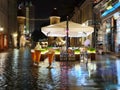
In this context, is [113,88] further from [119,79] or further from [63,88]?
[119,79]

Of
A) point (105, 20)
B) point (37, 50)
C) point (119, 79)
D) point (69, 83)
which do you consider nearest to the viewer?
point (69, 83)

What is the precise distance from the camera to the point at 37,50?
22.9 metres

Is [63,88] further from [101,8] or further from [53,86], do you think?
[101,8]

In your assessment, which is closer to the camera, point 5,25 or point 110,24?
point 110,24

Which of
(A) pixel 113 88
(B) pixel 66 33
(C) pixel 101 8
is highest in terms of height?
(C) pixel 101 8

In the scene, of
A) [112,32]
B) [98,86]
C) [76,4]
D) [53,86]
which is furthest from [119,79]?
[76,4]

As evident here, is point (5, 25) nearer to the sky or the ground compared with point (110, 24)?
nearer to the sky

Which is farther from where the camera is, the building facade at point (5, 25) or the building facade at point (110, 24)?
the building facade at point (5, 25)

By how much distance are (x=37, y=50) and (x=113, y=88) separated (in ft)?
37.4

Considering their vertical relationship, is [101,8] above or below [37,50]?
above

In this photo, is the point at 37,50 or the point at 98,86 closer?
the point at 98,86

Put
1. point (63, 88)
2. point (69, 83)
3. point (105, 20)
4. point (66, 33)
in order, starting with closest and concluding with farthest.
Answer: point (63, 88)
point (69, 83)
point (66, 33)
point (105, 20)

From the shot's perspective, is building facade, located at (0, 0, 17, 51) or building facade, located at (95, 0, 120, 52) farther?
building facade, located at (0, 0, 17, 51)

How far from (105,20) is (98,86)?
3092 centimetres
